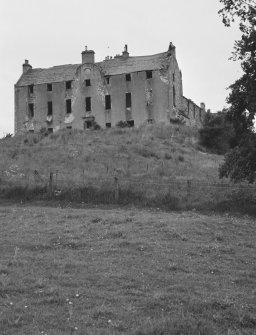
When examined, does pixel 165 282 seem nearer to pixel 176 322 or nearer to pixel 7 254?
pixel 176 322

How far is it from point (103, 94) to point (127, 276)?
165 ft

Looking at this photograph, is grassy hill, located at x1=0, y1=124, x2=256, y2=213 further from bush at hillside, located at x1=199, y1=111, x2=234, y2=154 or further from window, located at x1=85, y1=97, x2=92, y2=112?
window, located at x1=85, y1=97, x2=92, y2=112

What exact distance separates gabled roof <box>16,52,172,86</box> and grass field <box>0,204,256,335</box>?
1639 inches

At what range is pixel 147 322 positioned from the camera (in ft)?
30.0

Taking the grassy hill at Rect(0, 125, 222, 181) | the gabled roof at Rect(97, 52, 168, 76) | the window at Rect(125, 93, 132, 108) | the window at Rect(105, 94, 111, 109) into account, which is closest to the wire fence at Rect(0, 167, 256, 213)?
the grassy hill at Rect(0, 125, 222, 181)

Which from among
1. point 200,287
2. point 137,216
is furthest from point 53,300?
point 137,216

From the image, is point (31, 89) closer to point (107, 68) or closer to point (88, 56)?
point (88, 56)

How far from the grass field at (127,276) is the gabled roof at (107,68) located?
41618 mm

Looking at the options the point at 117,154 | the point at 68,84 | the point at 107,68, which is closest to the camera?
the point at 117,154

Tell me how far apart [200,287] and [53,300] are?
3660 mm

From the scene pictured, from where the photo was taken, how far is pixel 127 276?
12.2m

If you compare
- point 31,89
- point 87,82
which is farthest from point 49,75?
point 87,82

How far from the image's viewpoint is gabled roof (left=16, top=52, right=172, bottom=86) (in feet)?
195

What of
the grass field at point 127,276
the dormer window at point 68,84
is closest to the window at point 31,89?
the dormer window at point 68,84
